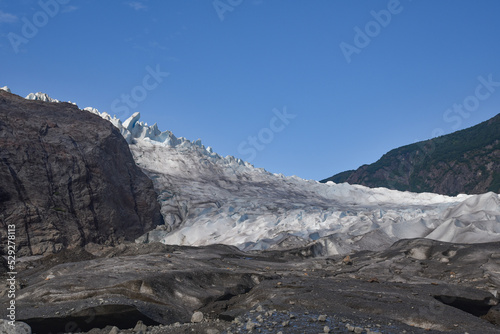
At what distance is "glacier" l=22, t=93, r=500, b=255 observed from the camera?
2156 centimetres

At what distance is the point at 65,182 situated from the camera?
2839 centimetres

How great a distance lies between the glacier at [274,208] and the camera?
21.6m

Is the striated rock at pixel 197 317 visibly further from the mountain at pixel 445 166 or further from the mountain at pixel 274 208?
the mountain at pixel 445 166

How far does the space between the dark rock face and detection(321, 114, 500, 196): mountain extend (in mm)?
55016

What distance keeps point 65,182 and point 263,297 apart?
2184 centimetres

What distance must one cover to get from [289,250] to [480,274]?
9.30 meters

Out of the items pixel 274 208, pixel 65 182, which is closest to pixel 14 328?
pixel 65 182

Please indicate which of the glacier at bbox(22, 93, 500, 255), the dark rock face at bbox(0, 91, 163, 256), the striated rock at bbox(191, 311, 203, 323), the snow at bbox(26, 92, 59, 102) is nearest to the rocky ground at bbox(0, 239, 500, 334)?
the striated rock at bbox(191, 311, 203, 323)

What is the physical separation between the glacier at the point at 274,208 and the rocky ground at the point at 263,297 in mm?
5408

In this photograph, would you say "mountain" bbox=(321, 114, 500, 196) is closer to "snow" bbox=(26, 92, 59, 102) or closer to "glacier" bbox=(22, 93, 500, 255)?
"glacier" bbox=(22, 93, 500, 255)

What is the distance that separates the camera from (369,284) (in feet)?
37.7

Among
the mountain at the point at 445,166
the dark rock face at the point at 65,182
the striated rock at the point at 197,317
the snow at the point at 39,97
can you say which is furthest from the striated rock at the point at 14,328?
the mountain at the point at 445,166

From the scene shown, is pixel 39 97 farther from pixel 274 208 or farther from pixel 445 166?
pixel 445 166

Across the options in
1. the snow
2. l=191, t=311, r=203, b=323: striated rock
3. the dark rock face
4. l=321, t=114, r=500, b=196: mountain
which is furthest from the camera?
l=321, t=114, r=500, b=196: mountain
